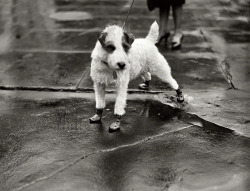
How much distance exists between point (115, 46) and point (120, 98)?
874 millimetres

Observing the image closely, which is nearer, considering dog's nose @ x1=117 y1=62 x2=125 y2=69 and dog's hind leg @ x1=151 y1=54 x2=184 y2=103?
dog's nose @ x1=117 y1=62 x2=125 y2=69

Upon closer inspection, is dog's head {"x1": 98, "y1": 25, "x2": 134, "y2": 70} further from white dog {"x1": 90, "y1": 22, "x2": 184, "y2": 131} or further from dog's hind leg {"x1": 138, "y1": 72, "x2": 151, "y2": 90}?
dog's hind leg {"x1": 138, "y1": 72, "x2": 151, "y2": 90}

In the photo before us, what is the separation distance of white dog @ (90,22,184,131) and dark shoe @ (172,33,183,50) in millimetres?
2109

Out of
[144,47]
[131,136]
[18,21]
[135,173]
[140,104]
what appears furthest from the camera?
[18,21]

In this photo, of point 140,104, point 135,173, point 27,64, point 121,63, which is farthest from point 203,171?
point 27,64

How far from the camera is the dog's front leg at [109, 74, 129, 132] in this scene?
462 cm

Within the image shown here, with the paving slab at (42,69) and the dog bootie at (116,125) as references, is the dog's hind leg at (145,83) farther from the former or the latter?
the dog bootie at (116,125)

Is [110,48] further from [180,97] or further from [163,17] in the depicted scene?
[163,17]

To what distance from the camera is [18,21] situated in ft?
33.8

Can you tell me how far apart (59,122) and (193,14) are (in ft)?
22.7

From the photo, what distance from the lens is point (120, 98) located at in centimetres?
467

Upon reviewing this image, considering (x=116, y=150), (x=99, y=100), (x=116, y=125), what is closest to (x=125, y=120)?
(x=116, y=125)

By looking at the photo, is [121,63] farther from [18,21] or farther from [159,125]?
[18,21]

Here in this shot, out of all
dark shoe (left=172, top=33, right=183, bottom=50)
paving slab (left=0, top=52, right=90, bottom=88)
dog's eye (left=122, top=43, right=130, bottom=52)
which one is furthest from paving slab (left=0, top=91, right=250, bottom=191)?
dark shoe (left=172, top=33, right=183, bottom=50)
